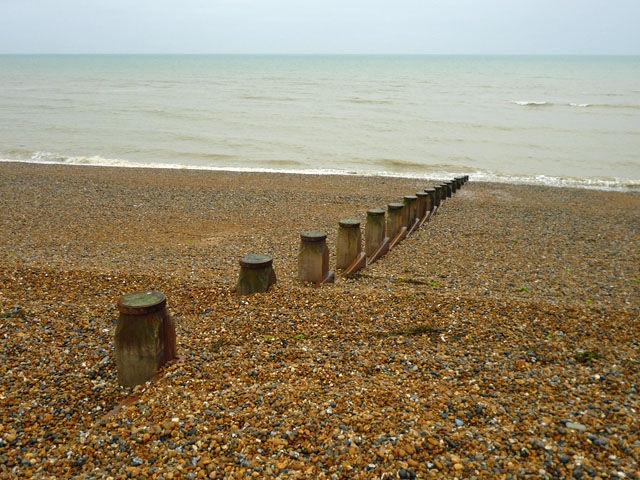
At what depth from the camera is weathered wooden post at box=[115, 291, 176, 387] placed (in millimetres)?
3406

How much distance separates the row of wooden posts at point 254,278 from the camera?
3.45 m

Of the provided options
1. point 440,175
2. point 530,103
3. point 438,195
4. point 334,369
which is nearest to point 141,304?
point 334,369

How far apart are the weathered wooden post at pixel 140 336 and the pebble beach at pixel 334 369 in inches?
4.3

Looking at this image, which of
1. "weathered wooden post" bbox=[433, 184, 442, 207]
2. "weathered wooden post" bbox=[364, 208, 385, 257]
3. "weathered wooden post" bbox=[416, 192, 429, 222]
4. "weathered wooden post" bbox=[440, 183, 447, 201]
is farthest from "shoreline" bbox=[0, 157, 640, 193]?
"weathered wooden post" bbox=[364, 208, 385, 257]

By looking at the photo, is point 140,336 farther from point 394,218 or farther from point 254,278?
point 394,218

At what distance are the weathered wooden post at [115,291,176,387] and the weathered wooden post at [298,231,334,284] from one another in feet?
7.81

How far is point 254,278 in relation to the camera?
5098 millimetres

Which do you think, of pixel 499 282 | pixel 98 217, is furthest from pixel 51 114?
pixel 499 282

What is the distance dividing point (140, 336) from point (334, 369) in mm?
1436

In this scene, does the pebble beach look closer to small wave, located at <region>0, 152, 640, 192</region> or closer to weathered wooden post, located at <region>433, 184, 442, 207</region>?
weathered wooden post, located at <region>433, 184, 442, 207</region>

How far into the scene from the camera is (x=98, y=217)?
1075 cm

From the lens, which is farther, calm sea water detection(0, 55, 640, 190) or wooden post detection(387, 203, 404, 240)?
calm sea water detection(0, 55, 640, 190)

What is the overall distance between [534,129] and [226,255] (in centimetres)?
2855

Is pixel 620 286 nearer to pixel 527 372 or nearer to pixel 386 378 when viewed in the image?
pixel 527 372
